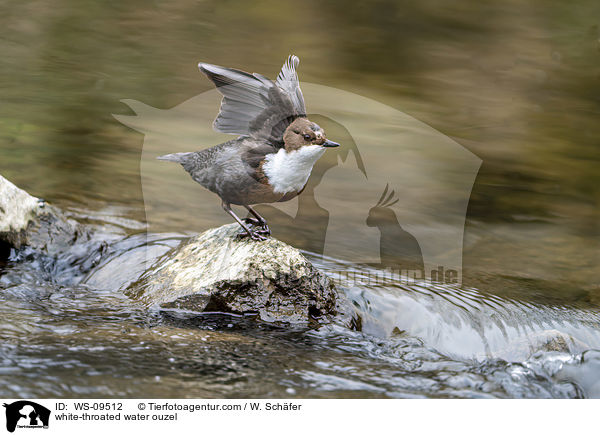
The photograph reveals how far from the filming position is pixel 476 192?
5.99 metres

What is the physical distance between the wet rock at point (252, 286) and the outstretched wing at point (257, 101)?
2.08 ft

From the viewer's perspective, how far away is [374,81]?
733 cm

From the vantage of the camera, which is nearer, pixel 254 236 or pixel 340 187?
pixel 254 236

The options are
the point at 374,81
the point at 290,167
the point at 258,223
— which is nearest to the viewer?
the point at 290,167

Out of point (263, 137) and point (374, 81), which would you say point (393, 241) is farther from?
point (374, 81)
